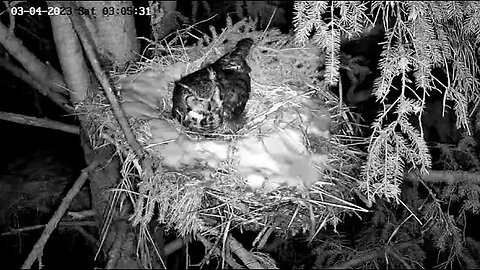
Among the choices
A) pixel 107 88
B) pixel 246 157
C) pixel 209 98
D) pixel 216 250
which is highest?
pixel 107 88

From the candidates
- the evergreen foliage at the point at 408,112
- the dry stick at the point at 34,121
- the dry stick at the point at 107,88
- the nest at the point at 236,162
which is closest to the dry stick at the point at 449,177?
the evergreen foliage at the point at 408,112

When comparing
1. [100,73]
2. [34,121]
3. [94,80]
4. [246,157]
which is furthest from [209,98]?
[34,121]

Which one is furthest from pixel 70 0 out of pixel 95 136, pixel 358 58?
pixel 358 58

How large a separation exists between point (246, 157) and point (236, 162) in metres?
0.06

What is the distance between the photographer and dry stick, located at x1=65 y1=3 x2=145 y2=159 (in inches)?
64.5

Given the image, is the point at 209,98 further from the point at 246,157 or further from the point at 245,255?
the point at 245,255

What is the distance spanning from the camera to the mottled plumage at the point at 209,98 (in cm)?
219

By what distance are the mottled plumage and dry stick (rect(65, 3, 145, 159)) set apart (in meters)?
0.35

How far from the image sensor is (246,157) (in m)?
2.11

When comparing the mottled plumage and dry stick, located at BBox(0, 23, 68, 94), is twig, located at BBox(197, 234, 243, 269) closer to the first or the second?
the mottled plumage

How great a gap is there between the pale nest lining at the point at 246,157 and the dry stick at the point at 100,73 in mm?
98

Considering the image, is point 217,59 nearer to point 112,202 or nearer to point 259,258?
point 112,202

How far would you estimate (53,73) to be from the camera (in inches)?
96.8

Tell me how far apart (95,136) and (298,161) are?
0.73m
